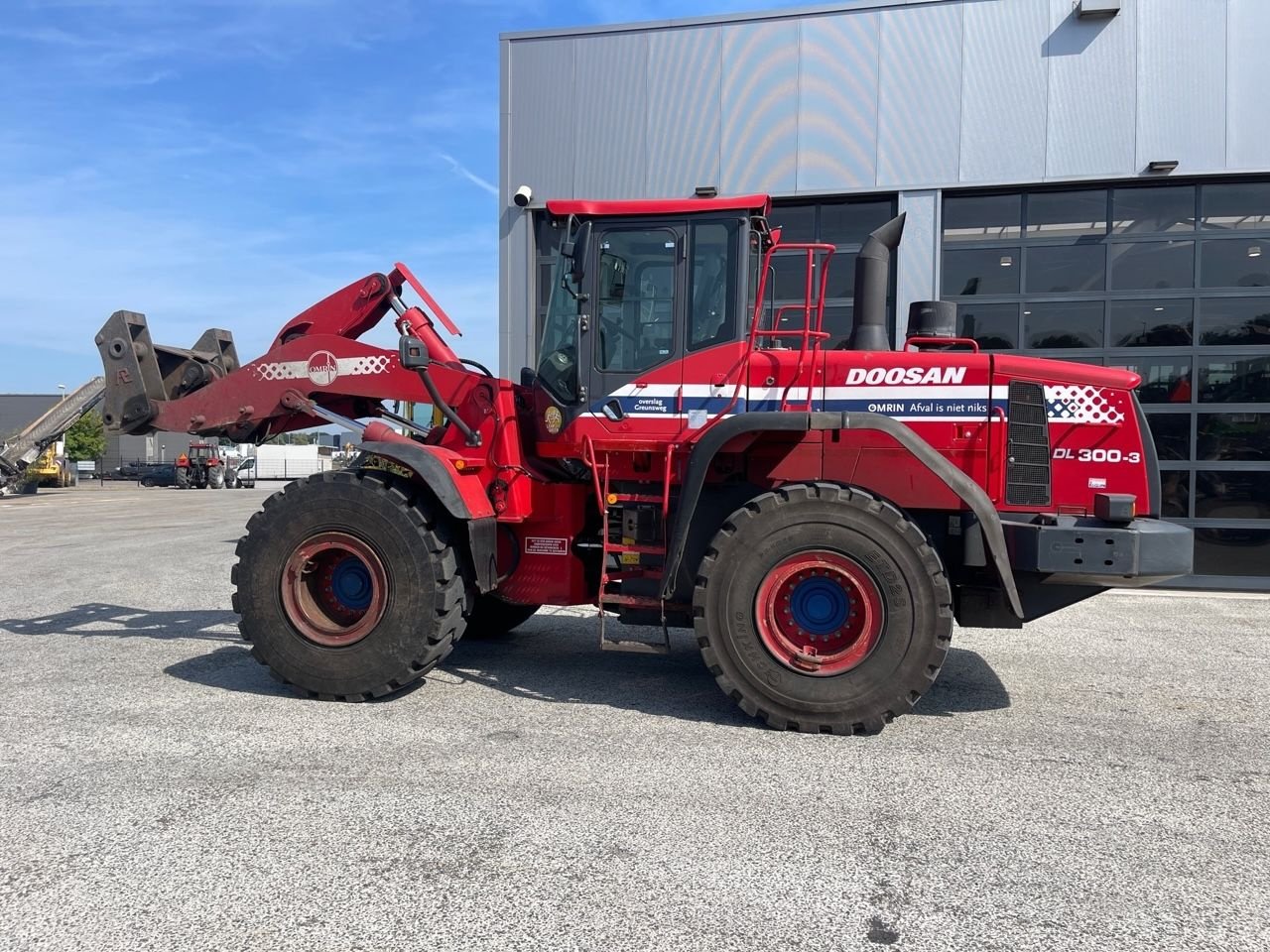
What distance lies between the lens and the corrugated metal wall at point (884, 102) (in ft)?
35.8

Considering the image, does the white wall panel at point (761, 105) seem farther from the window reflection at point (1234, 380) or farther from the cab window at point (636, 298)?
the cab window at point (636, 298)

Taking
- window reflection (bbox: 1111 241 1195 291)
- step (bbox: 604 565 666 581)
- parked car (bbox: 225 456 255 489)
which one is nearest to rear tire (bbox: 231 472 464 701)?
step (bbox: 604 565 666 581)

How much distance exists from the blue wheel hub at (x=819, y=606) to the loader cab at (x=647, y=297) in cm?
122

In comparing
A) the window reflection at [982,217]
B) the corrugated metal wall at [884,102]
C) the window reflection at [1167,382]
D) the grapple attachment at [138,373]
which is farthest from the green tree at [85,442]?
the window reflection at [1167,382]

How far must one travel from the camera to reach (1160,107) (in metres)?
11.0

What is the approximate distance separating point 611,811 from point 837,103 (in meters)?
10.6

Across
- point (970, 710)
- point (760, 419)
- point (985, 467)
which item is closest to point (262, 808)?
point (760, 419)

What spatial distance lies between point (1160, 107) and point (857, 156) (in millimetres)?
3672

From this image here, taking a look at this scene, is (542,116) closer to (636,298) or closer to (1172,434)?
(636,298)

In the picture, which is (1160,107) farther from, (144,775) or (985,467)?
(144,775)

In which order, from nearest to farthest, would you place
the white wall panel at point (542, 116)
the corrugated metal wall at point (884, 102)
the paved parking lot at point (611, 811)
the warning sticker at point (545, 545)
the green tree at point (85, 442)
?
1. the paved parking lot at point (611, 811)
2. the warning sticker at point (545, 545)
3. the corrugated metal wall at point (884, 102)
4. the white wall panel at point (542, 116)
5. the green tree at point (85, 442)

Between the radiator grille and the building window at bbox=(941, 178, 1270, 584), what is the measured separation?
6.66m

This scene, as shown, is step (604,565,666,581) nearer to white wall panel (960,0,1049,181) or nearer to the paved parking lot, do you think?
the paved parking lot

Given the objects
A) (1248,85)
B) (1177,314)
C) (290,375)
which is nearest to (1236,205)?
(1248,85)
